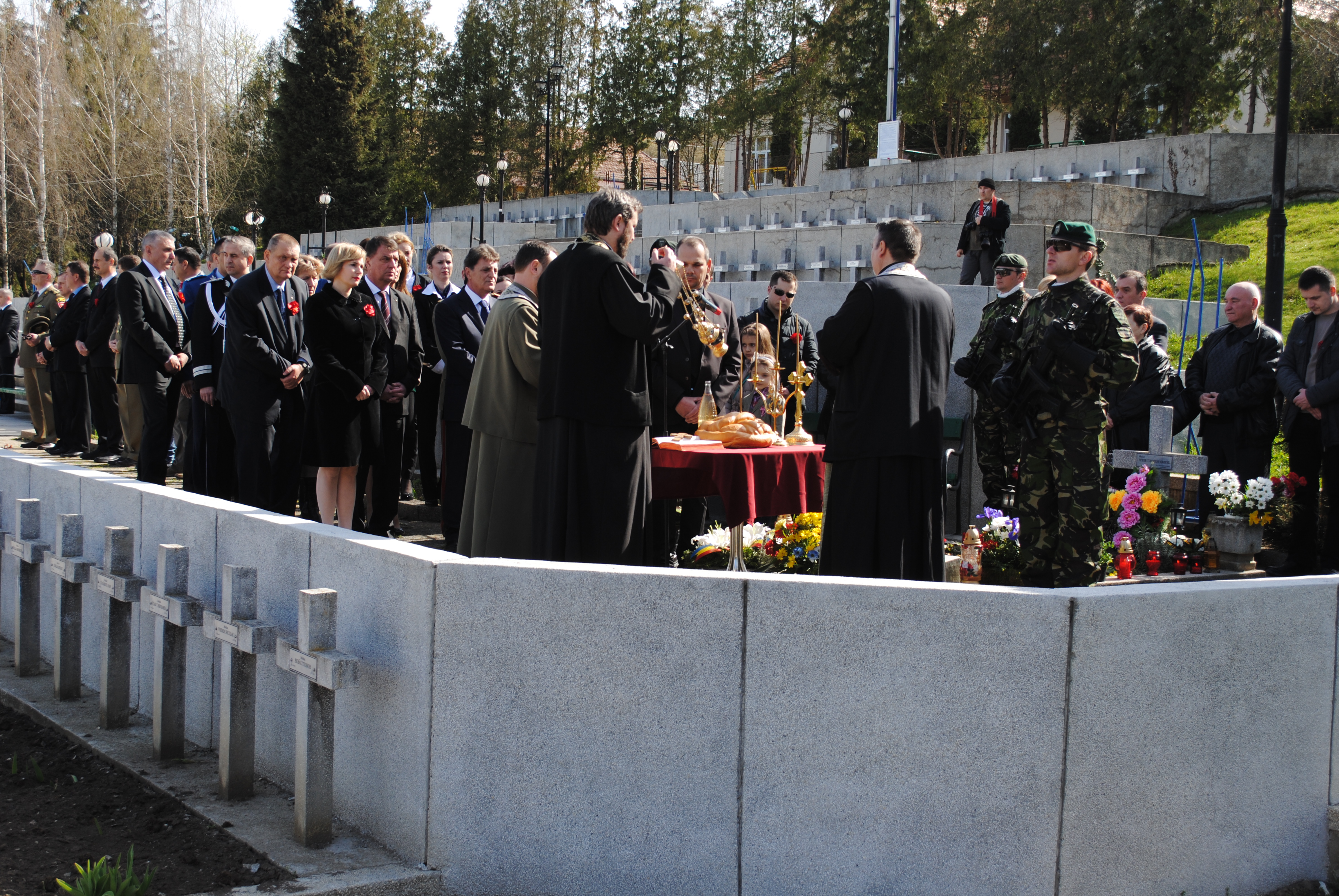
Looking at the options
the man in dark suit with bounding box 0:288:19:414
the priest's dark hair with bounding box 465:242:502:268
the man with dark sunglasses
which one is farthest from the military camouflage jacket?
the man in dark suit with bounding box 0:288:19:414

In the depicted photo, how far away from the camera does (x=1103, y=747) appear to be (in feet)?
10.8

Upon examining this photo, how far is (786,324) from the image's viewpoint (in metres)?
8.77

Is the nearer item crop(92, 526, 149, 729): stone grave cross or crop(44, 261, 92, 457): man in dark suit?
crop(92, 526, 149, 729): stone grave cross

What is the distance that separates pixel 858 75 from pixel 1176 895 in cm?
4104

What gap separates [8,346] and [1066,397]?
16.2 metres

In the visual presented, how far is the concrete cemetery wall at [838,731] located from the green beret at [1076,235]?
2463mm

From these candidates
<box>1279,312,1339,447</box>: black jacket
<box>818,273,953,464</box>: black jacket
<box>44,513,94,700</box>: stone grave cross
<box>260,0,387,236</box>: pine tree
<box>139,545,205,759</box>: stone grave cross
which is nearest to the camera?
<box>139,545,205,759</box>: stone grave cross

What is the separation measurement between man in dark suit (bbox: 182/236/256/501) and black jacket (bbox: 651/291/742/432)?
283cm

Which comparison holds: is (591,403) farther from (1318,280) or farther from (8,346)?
(8,346)

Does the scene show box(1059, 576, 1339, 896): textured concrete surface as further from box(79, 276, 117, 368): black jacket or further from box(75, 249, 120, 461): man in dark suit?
box(79, 276, 117, 368): black jacket

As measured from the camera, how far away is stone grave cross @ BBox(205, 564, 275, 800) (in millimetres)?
3969

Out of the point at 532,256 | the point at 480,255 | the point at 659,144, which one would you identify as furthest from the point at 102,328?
the point at 659,144

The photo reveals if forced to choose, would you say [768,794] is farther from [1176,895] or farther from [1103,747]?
[1176,895]

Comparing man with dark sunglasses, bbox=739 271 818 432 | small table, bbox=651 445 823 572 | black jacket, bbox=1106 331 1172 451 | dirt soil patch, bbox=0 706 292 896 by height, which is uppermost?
man with dark sunglasses, bbox=739 271 818 432
